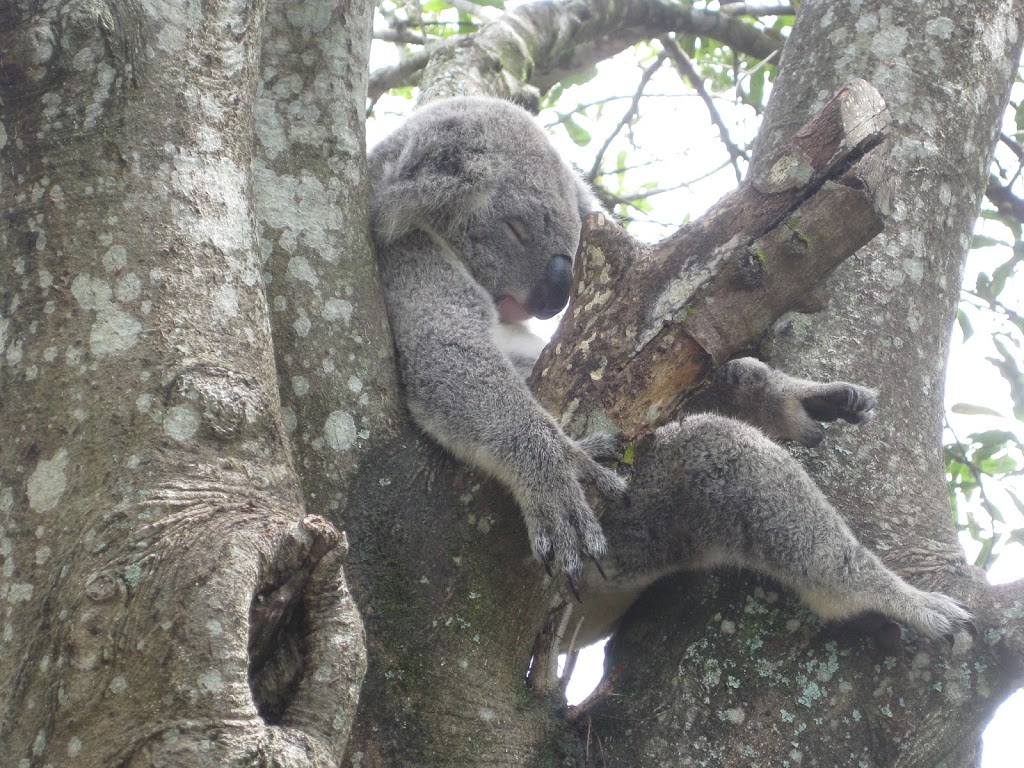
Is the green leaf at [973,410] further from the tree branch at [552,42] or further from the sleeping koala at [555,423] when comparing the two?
the tree branch at [552,42]

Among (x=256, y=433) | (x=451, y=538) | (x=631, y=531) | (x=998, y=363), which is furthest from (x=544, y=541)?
(x=998, y=363)

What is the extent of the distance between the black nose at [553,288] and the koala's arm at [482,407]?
357 millimetres

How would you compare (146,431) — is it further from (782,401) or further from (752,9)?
(752,9)

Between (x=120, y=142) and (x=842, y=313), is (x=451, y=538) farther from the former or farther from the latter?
(x=842, y=313)

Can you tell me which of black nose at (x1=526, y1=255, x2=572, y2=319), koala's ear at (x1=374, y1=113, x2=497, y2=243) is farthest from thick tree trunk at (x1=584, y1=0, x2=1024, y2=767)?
koala's ear at (x1=374, y1=113, x2=497, y2=243)

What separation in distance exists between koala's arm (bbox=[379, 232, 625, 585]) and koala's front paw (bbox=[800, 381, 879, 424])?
2.34 ft

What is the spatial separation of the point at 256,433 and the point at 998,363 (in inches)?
146

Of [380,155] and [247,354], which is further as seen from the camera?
[380,155]

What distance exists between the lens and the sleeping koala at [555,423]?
272cm

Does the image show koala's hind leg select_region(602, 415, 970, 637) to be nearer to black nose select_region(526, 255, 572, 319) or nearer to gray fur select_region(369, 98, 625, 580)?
gray fur select_region(369, 98, 625, 580)

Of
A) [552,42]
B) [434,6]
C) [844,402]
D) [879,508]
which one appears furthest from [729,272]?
[434,6]

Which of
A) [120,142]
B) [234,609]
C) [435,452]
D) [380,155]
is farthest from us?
[380,155]

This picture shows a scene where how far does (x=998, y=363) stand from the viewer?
445 cm

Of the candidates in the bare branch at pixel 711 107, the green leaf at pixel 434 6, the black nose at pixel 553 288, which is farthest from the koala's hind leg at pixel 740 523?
the green leaf at pixel 434 6
